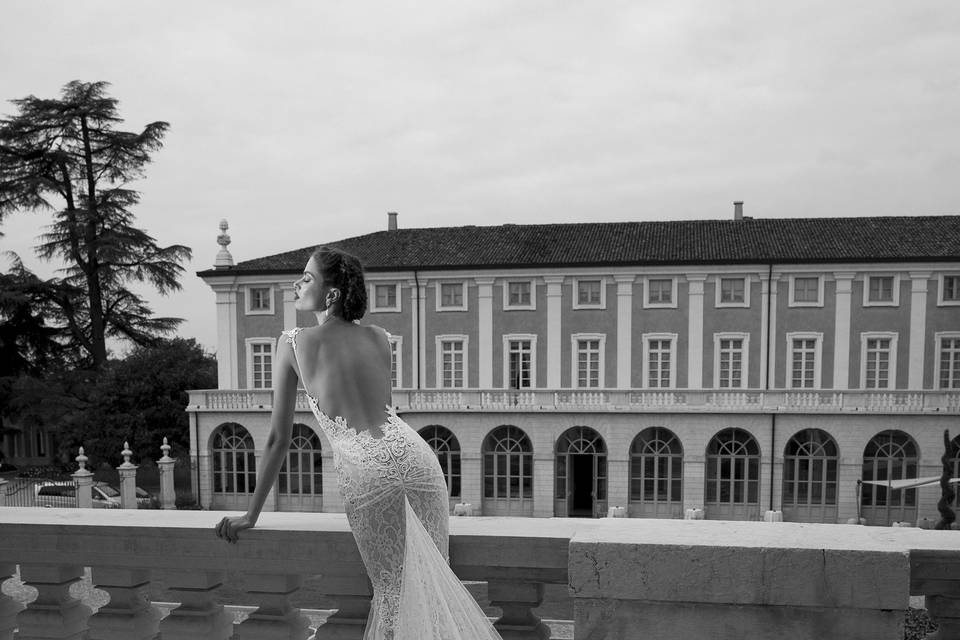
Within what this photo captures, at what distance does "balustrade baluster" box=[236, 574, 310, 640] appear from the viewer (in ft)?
9.82

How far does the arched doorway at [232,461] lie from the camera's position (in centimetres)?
3178

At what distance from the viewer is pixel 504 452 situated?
30.2 meters

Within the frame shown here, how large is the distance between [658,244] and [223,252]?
65.8ft

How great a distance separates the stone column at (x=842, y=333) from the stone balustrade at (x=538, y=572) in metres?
29.7

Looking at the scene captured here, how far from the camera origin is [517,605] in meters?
2.93

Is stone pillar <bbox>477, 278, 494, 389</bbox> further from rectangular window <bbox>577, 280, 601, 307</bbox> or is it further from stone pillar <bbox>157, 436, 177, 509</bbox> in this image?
stone pillar <bbox>157, 436, 177, 509</bbox>

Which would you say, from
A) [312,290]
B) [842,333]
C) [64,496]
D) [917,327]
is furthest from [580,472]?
[312,290]

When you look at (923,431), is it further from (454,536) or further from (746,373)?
(454,536)

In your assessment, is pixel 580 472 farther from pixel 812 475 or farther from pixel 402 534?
pixel 402 534

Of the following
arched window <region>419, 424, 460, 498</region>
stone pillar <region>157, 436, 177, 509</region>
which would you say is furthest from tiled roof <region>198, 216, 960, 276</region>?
stone pillar <region>157, 436, 177, 509</region>

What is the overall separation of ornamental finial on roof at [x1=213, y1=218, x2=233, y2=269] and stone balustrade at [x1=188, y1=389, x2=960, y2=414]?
240 inches

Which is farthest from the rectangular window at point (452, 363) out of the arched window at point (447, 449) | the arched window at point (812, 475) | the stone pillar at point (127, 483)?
the arched window at point (812, 475)

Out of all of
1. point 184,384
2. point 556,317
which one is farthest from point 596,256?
point 184,384

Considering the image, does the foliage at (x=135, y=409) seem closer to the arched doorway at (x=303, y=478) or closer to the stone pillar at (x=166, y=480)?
the stone pillar at (x=166, y=480)
